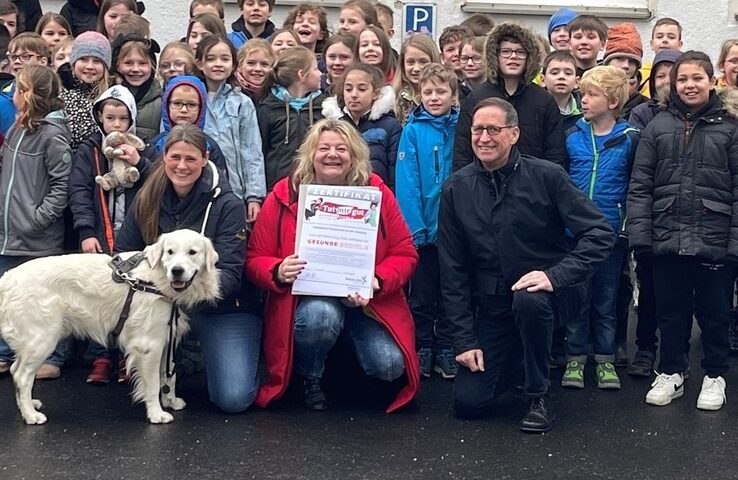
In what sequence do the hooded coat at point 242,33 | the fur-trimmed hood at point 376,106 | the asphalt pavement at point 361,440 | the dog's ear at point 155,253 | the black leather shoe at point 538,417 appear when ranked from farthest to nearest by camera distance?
the hooded coat at point 242,33 → the fur-trimmed hood at point 376,106 → the black leather shoe at point 538,417 → the dog's ear at point 155,253 → the asphalt pavement at point 361,440

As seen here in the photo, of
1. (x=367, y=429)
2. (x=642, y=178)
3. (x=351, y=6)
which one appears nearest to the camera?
(x=367, y=429)

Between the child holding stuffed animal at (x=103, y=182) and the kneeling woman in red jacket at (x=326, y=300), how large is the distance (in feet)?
3.08

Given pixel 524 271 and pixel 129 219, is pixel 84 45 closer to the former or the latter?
pixel 129 219

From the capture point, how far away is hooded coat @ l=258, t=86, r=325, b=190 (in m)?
7.73

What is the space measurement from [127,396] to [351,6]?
3.90 m

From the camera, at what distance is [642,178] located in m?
6.81

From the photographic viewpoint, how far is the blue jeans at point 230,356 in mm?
6516

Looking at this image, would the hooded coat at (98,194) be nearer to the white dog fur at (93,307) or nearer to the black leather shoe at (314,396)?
the white dog fur at (93,307)

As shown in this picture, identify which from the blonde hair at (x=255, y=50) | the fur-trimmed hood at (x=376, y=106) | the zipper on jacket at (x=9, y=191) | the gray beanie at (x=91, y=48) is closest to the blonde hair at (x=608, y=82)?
the fur-trimmed hood at (x=376, y=106)

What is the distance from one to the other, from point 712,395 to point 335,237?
240 cm

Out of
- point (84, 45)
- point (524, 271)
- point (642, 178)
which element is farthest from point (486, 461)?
point (84, 45)

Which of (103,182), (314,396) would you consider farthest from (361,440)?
(103,182)

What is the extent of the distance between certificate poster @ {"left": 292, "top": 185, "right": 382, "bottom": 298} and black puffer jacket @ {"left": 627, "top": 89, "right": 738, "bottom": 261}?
1.58m

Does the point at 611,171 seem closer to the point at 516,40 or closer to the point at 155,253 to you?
the point at 516,40
